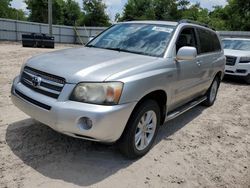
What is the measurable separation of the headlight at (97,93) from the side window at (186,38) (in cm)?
179

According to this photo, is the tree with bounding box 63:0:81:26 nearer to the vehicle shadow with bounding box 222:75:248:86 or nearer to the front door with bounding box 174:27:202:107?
the vehicle shadow with bounding box 222:75:248:86

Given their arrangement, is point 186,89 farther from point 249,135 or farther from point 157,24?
point 249,135

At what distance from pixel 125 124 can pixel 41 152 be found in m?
1.27

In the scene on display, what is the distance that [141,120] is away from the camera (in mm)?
3904

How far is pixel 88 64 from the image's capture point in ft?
12.1

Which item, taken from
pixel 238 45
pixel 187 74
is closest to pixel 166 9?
pixel 238 45

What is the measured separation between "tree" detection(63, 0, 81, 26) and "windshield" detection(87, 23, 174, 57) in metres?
52.3

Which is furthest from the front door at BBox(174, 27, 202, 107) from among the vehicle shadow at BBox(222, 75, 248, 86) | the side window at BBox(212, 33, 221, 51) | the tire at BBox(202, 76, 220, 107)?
the vehicle shadow at BBox(222, 75, 248, 86)

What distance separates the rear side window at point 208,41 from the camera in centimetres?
579

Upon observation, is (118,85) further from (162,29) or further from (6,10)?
(6,10)

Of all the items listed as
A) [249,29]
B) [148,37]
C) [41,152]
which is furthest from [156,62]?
[249,29]

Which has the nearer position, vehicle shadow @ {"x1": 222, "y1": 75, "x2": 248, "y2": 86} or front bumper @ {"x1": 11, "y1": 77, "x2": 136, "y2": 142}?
front bumper @ {"x1": 11, "y1": 77, "x2": 136, "y2": 142}

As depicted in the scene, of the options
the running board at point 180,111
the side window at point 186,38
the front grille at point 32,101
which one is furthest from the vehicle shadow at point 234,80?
the front grille at point 32,101

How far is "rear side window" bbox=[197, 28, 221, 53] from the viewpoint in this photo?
5.79 meters
